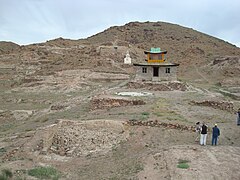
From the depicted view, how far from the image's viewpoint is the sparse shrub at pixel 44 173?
431 inches

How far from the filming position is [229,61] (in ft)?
190

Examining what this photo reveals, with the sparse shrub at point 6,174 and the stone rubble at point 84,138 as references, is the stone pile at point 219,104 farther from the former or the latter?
the sparse shrub at point 6,174

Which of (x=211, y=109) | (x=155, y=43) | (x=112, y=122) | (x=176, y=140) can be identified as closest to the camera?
(x=176, y=140)

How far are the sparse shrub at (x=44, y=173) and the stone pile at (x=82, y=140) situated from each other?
7.36 feet

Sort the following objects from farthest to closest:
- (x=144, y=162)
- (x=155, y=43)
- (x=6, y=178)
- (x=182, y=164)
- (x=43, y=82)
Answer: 1. (x=155, y=43)
2. (x=43, y=82)
3. (x=144, y=162)
4. (x=182, y=164)
5. (x=6, y=178)

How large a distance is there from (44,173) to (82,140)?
3.84 meters

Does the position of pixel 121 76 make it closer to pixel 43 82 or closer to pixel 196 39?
pixel 43 82

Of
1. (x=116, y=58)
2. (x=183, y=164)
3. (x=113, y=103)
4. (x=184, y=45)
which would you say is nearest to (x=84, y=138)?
(x=183, y=164)

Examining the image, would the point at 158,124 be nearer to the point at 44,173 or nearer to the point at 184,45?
the point at 44,173

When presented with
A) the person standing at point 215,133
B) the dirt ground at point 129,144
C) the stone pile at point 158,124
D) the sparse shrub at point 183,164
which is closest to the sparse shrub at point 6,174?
the dirt ground at point 129,144

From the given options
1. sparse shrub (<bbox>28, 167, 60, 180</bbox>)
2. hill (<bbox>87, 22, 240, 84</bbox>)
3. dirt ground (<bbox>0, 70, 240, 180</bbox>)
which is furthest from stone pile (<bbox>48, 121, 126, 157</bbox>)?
hill (<bbox>87, 22, 240, 84</bbox>)

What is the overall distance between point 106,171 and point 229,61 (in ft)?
169

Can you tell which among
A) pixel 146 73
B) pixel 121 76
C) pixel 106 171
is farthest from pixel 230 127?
pixel 121 76

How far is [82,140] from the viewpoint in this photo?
48.8 feet
